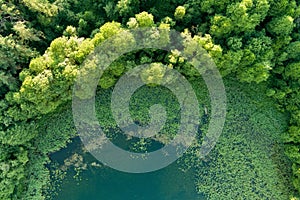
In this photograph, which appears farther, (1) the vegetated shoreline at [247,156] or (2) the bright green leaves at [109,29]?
(1) the vegetated shoreline at [247,156]

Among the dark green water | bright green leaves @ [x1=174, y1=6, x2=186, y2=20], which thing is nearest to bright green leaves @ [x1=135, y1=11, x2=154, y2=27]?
bright green leaves @ [x1=174, y1=6, x2=186, y2=20]

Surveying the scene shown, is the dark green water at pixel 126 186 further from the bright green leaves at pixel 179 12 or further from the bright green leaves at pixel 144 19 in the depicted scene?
the bright green leaves at pixel 179 12

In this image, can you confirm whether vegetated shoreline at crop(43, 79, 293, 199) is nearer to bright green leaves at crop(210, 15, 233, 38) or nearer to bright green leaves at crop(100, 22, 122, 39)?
bright green leaves at crop(210, 15, 233, 38)

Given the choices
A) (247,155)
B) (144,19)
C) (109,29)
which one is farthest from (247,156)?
(109,29)

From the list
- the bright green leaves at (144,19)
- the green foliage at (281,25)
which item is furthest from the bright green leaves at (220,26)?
the bright green leaves at (144,19)

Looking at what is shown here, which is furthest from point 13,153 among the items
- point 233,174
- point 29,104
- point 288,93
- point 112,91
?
point 288,93

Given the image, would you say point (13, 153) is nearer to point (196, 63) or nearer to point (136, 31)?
point (136, 31)
